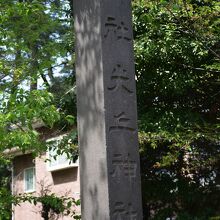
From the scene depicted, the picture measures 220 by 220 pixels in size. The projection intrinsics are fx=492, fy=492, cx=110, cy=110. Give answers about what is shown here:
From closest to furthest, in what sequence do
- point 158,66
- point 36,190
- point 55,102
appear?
1. point 158,66
2. point 55,102
3. point 36,190

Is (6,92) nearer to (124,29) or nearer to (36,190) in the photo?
(124,29)

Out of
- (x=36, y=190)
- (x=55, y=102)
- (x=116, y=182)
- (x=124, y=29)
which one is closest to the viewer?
(x=116, y=182)

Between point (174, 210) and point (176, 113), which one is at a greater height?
point (176, 113)

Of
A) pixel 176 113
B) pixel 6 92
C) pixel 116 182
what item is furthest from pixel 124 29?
pixel 176 113

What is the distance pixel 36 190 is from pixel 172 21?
1339 centimetres

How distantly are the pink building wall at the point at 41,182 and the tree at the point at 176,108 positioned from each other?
6.61 meters

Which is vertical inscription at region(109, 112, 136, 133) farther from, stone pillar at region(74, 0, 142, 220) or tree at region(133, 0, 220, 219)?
tree at region(133, 0, 220, 219)

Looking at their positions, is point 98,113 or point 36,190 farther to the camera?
point 36,190

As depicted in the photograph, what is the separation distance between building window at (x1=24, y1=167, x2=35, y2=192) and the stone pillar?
17.8 meters

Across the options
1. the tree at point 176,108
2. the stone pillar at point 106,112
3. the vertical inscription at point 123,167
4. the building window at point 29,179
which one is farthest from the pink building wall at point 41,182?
the vertical inscription at point 123,167

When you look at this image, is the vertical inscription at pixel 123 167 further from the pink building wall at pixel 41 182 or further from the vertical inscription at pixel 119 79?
the pink building wall at pixel 41 182

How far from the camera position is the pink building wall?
62.6 feet

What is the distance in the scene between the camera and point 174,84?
10477 mm

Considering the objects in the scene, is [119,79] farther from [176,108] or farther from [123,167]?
[176,108]
